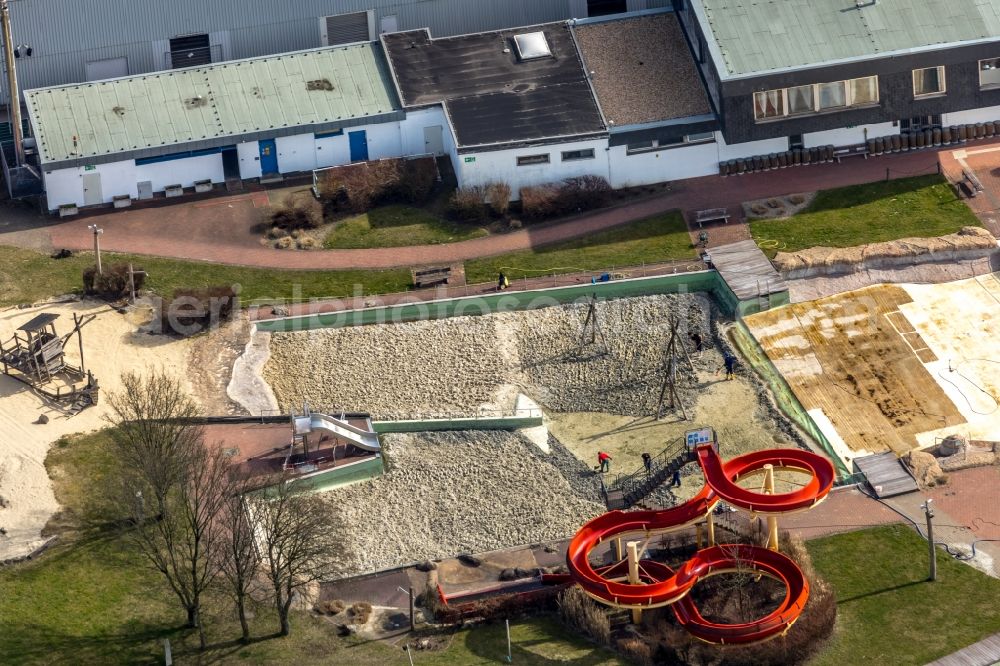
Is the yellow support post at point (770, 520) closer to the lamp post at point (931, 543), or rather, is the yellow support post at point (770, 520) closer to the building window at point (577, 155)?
the lamp post at point (931, 543)

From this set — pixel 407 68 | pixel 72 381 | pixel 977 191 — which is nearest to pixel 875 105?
pixel 977 191

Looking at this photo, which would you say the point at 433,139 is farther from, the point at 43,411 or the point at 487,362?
the point at 43,411

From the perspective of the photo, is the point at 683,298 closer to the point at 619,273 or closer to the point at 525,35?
the point at 619,273

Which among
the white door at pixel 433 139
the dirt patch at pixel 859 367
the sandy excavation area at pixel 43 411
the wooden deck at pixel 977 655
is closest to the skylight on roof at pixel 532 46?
the white door at pixel 433 139

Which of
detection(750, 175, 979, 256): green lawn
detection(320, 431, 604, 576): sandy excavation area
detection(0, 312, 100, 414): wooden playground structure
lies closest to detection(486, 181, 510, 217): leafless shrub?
detection(750, 175, 979, 256): green lawn

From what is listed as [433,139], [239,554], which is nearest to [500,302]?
[433,139]

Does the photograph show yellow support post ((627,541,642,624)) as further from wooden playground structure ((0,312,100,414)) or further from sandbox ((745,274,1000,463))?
wooden playground structure ((0,312,100,414))
